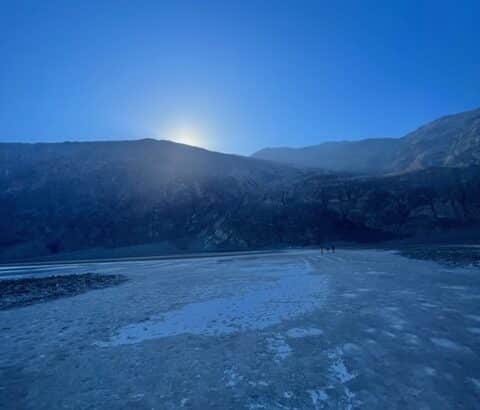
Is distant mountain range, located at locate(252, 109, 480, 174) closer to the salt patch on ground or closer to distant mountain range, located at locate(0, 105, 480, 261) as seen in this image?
distant mountain range, located at locate(0, 105, 480, 261)

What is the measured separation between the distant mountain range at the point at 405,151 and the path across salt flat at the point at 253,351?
71722 millimetres

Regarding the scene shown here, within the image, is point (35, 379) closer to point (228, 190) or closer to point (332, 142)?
point (228, 190)

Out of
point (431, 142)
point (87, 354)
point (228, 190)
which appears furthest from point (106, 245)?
point (431, 142)

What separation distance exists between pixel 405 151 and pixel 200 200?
95811mm

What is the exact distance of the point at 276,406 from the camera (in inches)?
166

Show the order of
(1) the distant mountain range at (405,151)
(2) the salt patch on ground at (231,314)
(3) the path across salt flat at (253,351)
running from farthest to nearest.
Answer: (1) the distant mountain range at (405,151)
(2) the salt patch on ground at (231,314)
(3) the path across salt flat at (253,351)

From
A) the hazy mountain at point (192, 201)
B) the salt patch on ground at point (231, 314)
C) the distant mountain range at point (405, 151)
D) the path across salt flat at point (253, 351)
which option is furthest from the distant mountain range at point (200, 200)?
the path across salt flat at point (253, 351)

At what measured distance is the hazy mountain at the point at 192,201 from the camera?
53.4 m

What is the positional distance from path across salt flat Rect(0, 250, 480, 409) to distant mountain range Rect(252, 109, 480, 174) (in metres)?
71.7

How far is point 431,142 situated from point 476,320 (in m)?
126

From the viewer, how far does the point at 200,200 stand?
73125mm

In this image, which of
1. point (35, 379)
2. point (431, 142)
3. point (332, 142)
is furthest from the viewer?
point (332, 142)

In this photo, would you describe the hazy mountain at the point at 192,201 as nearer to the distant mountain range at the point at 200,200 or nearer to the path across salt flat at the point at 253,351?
the distant mountain range at the point at 200,200

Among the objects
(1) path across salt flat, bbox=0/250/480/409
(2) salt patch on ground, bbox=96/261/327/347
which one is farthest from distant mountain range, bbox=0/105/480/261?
(1) path across salt flat, bbox=0/250/480/409
